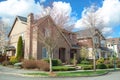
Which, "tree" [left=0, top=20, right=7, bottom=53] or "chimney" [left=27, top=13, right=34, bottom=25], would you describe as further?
"tree" [left=0, top=20, right=7, bottom=53]

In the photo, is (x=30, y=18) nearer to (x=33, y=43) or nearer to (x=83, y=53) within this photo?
(x=33, y=43)

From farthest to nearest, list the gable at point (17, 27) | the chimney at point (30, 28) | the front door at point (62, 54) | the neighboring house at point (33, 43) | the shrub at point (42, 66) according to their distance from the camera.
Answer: the front door at point (62, 54) → the gable at point (17, 27) → the neighboring house at point (33, 43) → the chimney at point (30, 28) → the shrub at point (42, 66)

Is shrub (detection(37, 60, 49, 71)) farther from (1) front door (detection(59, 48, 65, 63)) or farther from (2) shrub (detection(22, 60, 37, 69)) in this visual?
(1) front door (detection(59, 48, 65, 63))

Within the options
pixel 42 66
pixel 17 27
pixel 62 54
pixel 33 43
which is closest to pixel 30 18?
pixel 33 43

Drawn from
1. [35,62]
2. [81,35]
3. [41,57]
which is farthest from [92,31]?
[81,35]

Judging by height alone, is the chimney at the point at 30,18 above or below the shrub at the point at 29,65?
above

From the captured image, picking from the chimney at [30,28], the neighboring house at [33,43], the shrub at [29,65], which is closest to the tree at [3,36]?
the neighboring house at [33,43]

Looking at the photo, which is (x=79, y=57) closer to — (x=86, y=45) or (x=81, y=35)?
(x=86, y=45)

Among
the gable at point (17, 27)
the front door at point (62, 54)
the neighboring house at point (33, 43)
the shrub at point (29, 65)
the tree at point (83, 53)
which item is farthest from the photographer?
the tree at point (83, 53)

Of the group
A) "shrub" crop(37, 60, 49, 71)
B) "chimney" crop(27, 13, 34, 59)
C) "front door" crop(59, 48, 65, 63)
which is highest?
"chimney" crop(27, 13, 34, 59)

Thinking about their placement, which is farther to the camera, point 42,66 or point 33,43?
point 33,43

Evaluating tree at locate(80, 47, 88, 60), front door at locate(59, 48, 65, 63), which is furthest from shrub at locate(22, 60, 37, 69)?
tree at locate(80, 47, 88, 60)

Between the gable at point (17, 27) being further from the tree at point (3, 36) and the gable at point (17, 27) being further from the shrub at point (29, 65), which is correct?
the shrub at point (29, 65)

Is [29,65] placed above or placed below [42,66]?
above
